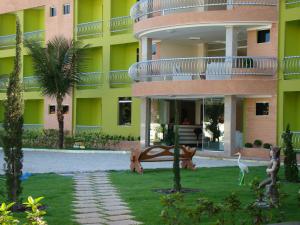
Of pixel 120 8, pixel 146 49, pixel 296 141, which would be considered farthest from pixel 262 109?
pixel 120 8

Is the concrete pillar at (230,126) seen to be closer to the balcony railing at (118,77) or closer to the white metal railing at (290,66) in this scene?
the white metal railing at (290,66)

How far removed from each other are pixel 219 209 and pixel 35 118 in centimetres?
3440

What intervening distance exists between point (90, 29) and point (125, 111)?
19.3ft

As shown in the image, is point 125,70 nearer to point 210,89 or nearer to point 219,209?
point 210,89

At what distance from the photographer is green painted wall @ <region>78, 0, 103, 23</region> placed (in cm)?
3572

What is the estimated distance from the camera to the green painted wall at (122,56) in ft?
110

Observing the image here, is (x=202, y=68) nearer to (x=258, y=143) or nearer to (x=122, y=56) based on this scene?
(x=258, y=143)

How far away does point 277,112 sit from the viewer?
2462 centimetres

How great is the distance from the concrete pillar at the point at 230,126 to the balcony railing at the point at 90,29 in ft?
38.7

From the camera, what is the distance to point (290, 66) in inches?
963

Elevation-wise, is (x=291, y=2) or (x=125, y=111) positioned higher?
(x=291, y=2)

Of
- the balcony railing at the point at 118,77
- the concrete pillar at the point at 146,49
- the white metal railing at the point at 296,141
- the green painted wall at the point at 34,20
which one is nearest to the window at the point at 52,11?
the green painted wall at the point at 34,20

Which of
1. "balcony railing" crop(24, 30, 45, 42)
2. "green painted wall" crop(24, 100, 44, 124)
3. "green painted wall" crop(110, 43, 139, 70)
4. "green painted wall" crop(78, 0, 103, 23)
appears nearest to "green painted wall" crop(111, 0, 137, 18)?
"green painted wall" crop(110, 43, 139, 70)

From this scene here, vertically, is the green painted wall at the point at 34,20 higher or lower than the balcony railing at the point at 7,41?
higher
